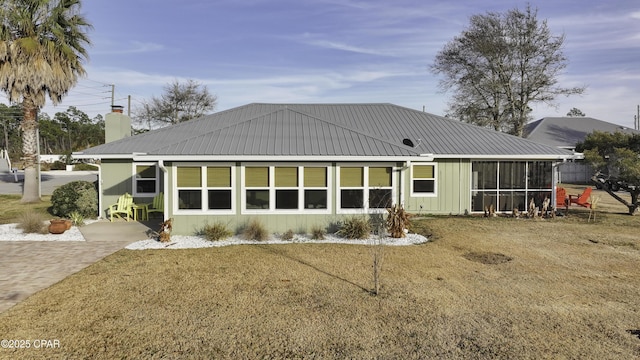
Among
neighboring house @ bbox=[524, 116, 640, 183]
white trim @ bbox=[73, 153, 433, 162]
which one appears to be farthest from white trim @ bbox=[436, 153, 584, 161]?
neighboring house @ bbox=[524, 116, 640, 183]

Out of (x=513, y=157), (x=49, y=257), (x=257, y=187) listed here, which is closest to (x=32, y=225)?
(x=49, y=257)

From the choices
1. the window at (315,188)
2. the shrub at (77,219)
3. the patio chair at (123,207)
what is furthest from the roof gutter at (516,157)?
the shrub at (77,219)

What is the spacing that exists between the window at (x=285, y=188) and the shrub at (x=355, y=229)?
0.90m

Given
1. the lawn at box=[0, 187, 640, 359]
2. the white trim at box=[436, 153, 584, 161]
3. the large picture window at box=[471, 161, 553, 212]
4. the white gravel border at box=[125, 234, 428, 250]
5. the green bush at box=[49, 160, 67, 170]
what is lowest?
the lawn at box=[0, 187, 640, 359]

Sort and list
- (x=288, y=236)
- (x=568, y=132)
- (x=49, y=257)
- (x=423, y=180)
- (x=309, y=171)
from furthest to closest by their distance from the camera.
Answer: (x=568, y=132), (x=423, y=180), (x=309, y=171), (x=288, y=236), (x=49, y=257)

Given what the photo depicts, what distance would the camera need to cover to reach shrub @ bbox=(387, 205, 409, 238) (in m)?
11.4

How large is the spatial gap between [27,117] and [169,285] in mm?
18493

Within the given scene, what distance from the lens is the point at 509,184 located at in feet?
53.3

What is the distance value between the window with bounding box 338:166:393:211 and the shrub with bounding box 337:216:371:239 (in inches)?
25.7

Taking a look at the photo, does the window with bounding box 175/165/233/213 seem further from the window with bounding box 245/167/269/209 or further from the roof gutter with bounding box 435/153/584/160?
the roof gutter with bounding box 435/153/584/160

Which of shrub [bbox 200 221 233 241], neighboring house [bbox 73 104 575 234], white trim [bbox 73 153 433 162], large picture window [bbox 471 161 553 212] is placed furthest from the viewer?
large picture window [bbox 471 161 553 212]

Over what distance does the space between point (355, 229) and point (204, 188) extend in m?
4.66

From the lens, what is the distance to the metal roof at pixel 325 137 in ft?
38.9

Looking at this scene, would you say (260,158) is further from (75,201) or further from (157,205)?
(75,201)
